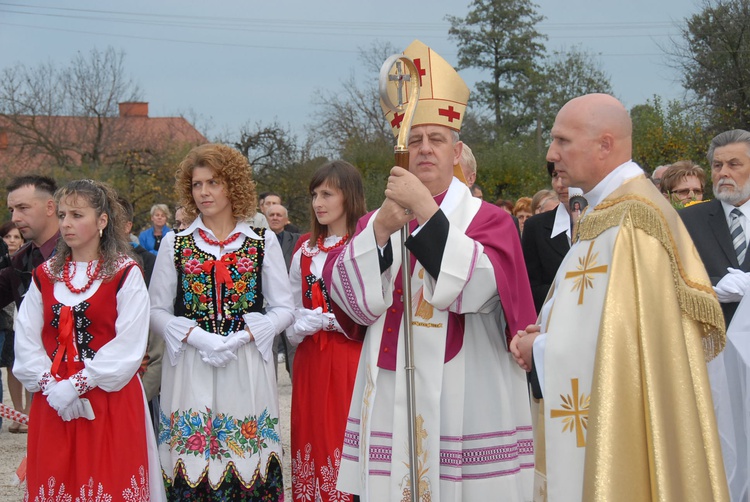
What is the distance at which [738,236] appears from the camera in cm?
514

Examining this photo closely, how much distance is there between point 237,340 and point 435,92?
1784 millimetres

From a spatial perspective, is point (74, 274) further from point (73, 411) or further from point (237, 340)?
point (237, 340)

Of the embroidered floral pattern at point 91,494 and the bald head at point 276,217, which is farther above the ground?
the bald head at point 276,217

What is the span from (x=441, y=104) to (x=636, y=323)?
1418 millimetres

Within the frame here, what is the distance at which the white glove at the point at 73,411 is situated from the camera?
14.2 feet

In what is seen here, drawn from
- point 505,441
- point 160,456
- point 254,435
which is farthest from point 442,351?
point 160,456

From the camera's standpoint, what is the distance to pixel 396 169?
3.31 metres

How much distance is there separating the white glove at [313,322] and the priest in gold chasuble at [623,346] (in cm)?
226

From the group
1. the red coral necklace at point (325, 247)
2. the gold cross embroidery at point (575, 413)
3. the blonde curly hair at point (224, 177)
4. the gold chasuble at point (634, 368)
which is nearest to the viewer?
the gold chasuble at point (634, 368)

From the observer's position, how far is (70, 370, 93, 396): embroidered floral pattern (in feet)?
14.1

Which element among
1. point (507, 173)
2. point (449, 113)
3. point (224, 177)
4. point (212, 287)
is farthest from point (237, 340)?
point (507, 173)

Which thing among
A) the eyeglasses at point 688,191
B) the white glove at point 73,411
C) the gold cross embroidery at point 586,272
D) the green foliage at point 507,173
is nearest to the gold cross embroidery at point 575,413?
the gold cross embroidery at point 586,272

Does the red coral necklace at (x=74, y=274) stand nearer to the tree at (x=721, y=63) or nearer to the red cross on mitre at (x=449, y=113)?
the red cross on mitre at (x=449, y=113)

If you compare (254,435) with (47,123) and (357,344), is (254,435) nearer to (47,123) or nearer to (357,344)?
(357,344)
